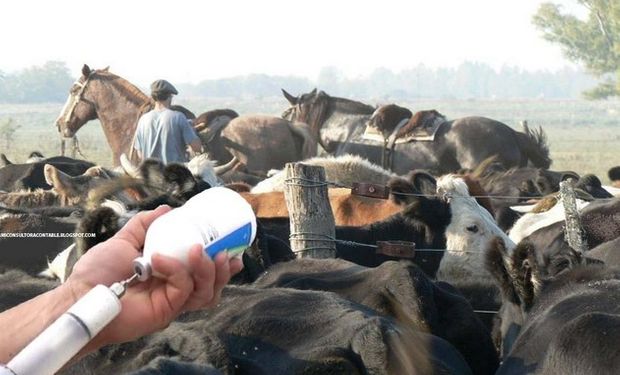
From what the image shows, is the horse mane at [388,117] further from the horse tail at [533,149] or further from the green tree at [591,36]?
the green tree at [591,36]

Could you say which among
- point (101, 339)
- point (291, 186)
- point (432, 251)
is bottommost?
point (432, 251)

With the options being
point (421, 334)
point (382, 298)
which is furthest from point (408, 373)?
point (382, 298)

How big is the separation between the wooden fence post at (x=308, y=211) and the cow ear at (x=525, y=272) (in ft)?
8.23

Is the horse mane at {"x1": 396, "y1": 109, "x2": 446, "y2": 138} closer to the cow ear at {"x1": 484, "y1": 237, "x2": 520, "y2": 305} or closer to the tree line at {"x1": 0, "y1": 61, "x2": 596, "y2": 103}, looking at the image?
the cow ear at {"x1": 484, "y1": 237, "x2": 520, "y2": 305}

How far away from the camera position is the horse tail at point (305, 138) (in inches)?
750

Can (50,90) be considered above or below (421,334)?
below

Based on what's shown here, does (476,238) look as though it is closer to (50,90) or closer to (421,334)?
(421,334)

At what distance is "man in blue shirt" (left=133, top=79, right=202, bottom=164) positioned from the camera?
11789 millimetres

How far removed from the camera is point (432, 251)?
787 cm

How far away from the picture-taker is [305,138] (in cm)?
1916

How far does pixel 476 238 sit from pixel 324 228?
3.50 ft

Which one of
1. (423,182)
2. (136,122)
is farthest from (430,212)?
(136,122)

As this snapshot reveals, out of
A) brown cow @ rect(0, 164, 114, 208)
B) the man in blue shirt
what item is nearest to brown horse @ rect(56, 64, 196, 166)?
the man in blue shirt

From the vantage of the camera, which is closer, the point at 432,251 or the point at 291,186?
the point at 291,186
